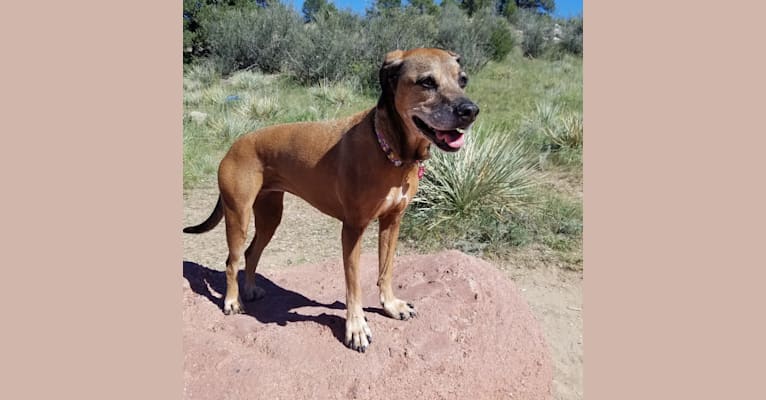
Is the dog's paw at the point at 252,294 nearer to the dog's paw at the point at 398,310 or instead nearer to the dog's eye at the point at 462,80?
the dog's paw at the point at 398,310

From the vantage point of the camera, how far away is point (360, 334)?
3.76 m

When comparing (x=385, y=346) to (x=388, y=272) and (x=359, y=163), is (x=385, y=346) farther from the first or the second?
Result: (x=359, y=163)

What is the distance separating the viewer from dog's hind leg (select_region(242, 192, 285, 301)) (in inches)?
184

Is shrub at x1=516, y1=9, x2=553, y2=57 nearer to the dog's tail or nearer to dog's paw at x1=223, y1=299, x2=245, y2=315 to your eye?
the dog's tail

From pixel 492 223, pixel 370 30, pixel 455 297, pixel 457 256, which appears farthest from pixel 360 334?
pixel 370 30

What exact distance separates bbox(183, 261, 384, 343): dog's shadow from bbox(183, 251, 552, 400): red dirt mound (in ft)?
0.04

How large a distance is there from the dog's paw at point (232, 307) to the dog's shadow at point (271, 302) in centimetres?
7

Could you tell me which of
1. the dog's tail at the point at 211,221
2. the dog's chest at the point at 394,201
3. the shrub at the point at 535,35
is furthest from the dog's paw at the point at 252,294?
the shrub at the point at 535,35

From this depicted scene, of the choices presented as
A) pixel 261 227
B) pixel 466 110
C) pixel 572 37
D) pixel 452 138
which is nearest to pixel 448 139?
pixel 452 138

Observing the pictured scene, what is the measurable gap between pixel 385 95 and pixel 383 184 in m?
0.59

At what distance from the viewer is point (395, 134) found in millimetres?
3385

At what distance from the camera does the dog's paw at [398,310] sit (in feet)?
13.6

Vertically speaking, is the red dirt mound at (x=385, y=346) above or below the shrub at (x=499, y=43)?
below

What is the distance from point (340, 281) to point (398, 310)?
4.24ft
